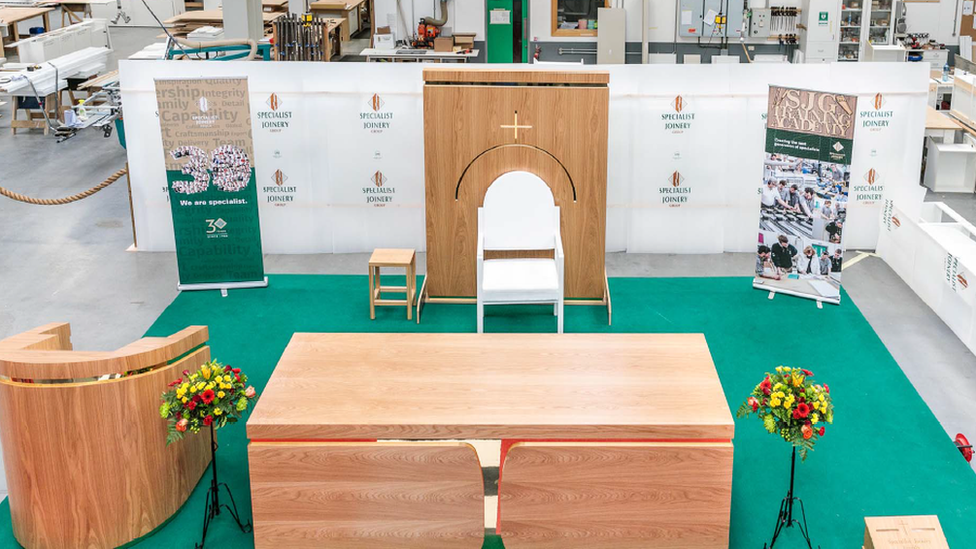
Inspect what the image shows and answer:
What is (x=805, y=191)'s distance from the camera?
7363mm

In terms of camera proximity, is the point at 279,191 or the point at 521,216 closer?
the point at 521,216

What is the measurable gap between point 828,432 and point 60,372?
4.17 m

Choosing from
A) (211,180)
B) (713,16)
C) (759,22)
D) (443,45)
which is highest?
(713,16)

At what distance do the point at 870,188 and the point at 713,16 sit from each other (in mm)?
6838

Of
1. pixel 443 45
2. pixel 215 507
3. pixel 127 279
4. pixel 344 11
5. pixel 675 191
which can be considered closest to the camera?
pixel 215 507

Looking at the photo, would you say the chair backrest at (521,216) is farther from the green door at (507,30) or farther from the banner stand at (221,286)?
the green door at (507,30)

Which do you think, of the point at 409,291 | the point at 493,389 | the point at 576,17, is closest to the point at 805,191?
the point at 409,291

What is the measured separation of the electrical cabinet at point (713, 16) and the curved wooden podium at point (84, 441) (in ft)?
37.7

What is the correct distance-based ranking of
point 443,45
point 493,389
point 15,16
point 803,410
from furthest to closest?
point 15,16
point 443,45
point 493,389
point 803,410

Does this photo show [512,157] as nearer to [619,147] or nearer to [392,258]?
[392,258]

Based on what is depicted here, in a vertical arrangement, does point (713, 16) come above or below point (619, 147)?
above

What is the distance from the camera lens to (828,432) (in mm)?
5953

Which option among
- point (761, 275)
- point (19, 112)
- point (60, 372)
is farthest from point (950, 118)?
point (19, 112)

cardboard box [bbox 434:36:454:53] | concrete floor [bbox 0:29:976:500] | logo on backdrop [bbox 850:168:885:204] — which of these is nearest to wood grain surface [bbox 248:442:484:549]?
concrete floor [bbox 0:29:976:500]
